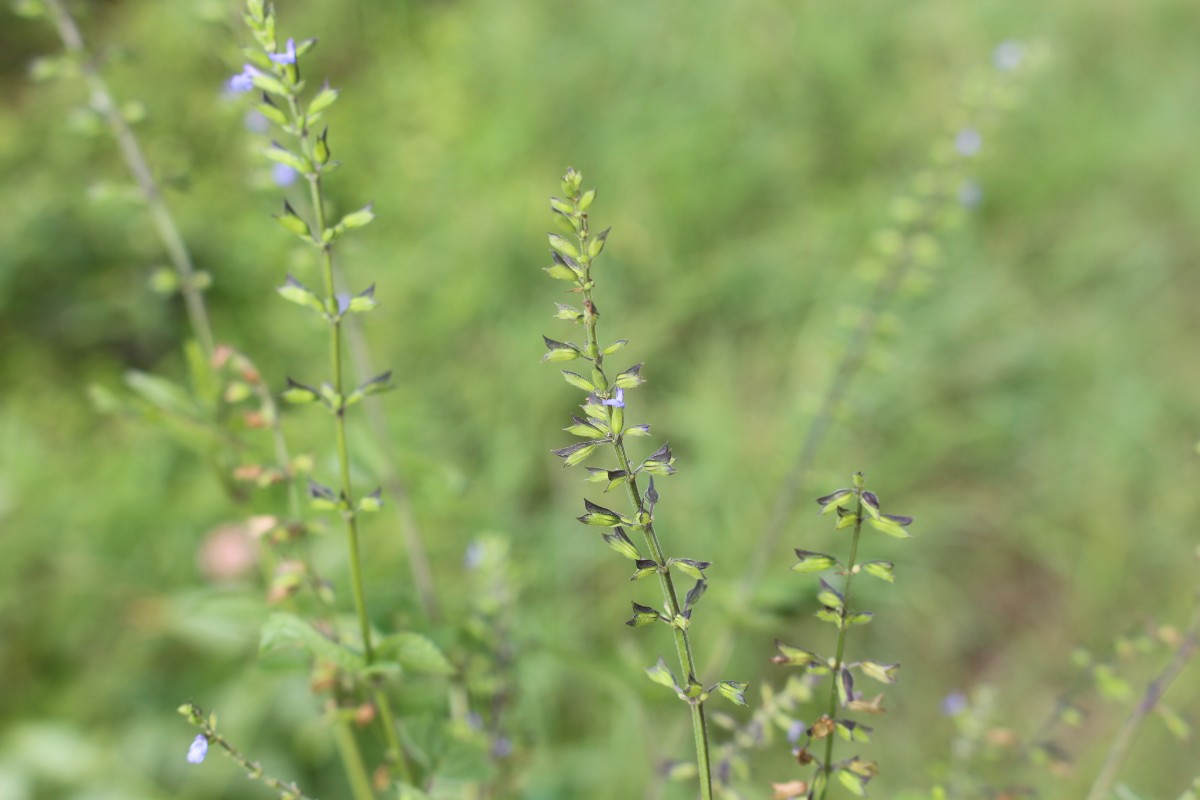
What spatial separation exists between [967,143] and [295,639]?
1798 millimetres

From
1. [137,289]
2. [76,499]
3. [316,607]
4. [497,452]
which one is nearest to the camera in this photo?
[316,607]

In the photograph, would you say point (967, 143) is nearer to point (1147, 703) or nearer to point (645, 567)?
point (1147, 703)

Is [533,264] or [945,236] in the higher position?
[945,236]

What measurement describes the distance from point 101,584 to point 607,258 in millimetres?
2297

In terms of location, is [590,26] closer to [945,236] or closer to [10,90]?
[945,236]

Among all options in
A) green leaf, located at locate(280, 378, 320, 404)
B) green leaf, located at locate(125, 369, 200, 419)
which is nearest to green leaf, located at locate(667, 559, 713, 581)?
green leaf, located at locate(280, 378, 320, 404)

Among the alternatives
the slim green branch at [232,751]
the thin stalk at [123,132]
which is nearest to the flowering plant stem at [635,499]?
the slim green branch at [232,751]

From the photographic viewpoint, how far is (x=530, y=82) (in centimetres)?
484

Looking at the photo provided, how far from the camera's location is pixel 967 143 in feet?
7.25

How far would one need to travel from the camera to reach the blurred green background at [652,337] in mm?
3045

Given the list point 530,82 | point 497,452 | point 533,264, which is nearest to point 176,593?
point 497,452

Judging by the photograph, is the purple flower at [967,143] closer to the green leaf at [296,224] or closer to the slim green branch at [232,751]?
the green leaf at [296,224]

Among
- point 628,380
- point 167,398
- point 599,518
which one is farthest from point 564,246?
point 167,398

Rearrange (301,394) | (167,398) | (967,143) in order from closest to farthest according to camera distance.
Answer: (301,394), (167,398), (967,143)
